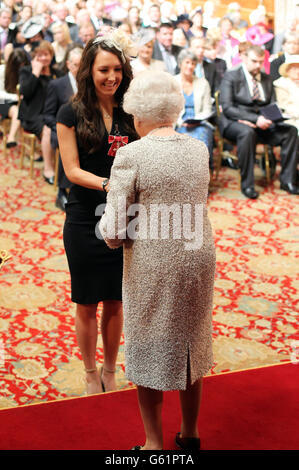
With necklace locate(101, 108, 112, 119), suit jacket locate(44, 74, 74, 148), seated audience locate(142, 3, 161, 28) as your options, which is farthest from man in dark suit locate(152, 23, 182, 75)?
necklace locate(101, 108, 112, 119)

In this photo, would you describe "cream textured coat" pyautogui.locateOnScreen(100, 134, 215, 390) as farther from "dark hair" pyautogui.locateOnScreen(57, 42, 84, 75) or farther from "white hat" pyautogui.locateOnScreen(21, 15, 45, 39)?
"white hat" pyautogui.locateOnScreen(21, 15, 45, 39)

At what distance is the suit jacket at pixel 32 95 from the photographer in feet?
21.7

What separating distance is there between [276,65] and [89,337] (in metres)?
5.51

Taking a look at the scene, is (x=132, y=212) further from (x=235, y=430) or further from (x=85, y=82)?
(x=235, y=430)

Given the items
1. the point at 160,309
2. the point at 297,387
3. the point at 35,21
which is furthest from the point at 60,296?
the point at 35,21

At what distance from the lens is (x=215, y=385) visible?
3.03m

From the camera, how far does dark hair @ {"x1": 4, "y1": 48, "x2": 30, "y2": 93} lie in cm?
718

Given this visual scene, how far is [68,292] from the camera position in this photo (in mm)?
4188

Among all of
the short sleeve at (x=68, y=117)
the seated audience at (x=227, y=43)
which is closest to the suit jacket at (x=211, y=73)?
the seated audience at (x=227, y=43)

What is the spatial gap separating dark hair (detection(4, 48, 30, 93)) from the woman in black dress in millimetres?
4874

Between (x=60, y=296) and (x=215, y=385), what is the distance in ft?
4.79

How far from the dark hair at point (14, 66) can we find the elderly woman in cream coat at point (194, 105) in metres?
1.90

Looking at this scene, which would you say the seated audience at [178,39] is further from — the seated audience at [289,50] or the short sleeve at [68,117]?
the short sleeve at [68,117]

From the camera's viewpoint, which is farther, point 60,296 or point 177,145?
point 60,296
